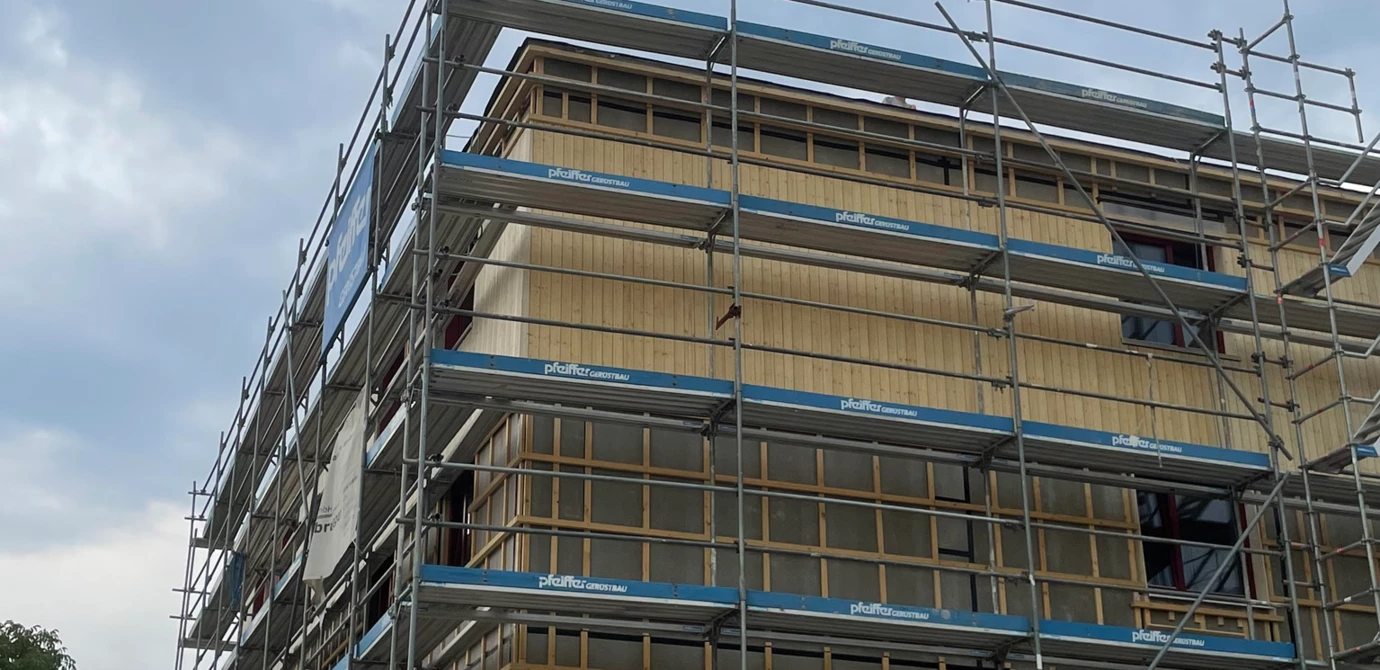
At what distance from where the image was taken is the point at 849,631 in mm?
16266

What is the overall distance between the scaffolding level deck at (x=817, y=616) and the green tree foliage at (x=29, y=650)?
65.7 feet

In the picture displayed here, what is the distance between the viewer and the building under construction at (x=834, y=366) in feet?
54.4

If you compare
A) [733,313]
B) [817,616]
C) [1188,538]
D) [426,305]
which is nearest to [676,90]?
[733,313]

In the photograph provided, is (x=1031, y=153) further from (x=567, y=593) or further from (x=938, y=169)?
(x=567, y=593)

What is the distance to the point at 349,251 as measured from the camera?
2062 cm

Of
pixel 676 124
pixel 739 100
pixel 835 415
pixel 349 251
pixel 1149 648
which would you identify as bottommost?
pixel 1149 648

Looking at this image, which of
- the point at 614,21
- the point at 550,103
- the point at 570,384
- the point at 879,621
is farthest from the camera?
the point at 550,103

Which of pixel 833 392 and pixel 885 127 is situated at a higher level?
pixel 885 127

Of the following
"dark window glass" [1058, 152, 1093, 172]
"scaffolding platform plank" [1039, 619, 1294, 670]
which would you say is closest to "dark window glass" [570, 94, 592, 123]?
"dark window glass" [1058, 152, 1093, 172]

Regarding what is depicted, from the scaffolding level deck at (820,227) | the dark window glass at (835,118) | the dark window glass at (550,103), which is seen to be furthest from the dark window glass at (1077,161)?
the dark window glass at (550,103)

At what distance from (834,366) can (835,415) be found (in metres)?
1.70

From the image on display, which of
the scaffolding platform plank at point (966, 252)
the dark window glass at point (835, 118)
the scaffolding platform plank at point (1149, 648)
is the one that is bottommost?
the scaffolding platform plank at point (1149, 648)

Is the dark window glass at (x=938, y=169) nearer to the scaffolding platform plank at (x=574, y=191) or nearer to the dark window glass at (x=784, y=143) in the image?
the dark window glass at (x=784, y=143)

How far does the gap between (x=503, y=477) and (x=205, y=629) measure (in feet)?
54.3
